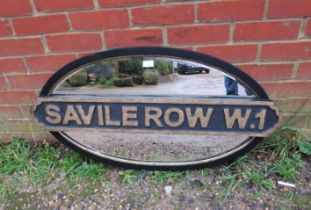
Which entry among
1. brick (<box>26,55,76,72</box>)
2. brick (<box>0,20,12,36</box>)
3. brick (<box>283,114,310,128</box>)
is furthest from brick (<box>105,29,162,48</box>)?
brick (<box>283,114,310,128</box>)

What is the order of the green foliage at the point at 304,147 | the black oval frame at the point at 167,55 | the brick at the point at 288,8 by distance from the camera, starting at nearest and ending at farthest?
1. the brick at the point at 288,8
2. the black oval frame at the point at 167,55
3. the green foliage at the point at 304,147

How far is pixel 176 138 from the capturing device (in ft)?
6.09

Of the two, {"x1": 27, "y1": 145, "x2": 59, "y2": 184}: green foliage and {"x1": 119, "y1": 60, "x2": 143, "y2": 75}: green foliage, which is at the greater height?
{"x1": 119, "y1": 60, "x2": 143, "y2": 75}: green foliage

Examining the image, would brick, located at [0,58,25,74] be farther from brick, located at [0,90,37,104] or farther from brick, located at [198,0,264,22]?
brick, located at [198,0,264,22]

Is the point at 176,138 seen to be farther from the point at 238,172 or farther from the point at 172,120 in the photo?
the point at 238,172

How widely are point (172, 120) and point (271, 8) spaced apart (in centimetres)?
72

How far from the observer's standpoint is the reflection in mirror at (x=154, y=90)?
5.13 feet

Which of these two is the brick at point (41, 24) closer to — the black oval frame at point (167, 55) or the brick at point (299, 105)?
the black oval frame at point (167, 55)

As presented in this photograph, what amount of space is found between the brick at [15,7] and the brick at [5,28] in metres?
0.05

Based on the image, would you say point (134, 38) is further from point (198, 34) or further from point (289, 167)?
point (289, 167)

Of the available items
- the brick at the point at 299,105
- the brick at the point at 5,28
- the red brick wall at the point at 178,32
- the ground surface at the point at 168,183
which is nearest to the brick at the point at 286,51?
the red brick wall at the point at 178,32

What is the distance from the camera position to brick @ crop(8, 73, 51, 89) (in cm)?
176

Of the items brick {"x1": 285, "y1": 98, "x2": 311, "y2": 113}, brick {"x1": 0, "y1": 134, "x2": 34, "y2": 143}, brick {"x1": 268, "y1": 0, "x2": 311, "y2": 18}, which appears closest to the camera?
brick {"x1": 268, "y1": 0, "x2": 311, "y2": 18}

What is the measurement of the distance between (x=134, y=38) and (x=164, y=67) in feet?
0.66
